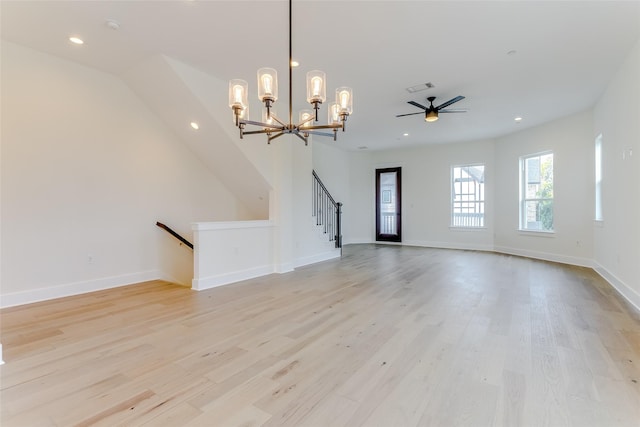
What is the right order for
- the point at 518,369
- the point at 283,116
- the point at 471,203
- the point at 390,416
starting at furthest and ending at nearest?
the point at 471,203 < the point at 283,116 < the point at 518,369 < the point at 390,416

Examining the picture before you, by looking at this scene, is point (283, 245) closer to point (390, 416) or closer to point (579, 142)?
point (390, 416)

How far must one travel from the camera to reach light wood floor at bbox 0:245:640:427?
1709mm

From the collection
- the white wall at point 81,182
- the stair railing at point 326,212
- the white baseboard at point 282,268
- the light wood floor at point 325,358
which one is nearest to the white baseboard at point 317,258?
the stair railing at point 326,212

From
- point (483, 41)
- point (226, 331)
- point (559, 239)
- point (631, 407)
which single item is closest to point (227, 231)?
point (226, 331)

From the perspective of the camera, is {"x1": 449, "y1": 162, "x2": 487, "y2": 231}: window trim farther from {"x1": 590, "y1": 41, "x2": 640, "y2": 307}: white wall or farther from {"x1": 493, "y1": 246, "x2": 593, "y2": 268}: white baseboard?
{"x1": 590, "y1": 41, "x2": 640, "y2": 307}: white wall

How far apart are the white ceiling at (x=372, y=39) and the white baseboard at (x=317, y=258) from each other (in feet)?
9.66

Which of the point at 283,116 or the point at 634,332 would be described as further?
the point at 283,116

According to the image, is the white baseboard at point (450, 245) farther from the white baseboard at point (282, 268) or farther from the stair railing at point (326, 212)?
the white baseboard at point (282, 268)

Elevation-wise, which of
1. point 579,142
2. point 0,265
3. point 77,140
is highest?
point 579,142

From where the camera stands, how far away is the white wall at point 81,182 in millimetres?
3658

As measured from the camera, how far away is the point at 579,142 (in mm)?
5965

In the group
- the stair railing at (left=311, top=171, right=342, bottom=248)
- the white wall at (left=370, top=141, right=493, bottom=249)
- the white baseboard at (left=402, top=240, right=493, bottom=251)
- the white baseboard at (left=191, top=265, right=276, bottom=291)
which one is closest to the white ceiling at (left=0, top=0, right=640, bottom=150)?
the white baseboard at (left=191, top=265, right=276, bottom=291)

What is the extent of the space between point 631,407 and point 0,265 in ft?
19.0

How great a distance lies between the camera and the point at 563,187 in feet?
20.6
